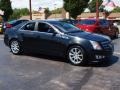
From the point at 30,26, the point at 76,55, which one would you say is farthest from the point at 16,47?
the point at 76,55

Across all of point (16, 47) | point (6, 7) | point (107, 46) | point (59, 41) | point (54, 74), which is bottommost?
point (54, 74)

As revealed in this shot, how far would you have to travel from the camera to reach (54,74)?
941 centimetres

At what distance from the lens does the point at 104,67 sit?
1060 cm

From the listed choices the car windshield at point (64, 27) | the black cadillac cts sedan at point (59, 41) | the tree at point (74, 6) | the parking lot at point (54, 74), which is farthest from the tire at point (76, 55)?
the tree at point (74, 6)

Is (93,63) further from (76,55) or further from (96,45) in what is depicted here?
(96,45)

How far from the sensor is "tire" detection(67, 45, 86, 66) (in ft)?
35.4

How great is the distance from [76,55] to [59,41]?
0.81 m

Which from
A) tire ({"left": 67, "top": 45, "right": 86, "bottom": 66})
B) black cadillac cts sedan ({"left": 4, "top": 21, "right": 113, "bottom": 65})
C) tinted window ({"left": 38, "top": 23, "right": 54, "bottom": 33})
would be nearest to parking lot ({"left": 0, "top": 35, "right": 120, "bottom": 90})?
tire ({"left": 67, "top": 45, "right": 86, "bottom": 66})

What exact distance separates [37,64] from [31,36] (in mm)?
1577

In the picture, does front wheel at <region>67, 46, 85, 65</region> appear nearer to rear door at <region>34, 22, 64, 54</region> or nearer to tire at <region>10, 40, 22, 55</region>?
rear door at <region>34, 22, 64, 54</region>

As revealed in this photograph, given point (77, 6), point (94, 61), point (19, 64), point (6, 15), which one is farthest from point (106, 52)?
point (6, 15)

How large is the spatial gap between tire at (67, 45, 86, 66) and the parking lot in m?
0.20

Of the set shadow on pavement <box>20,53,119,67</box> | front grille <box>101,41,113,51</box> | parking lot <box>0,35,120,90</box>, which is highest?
front grille <box>101,41,113,51</box>

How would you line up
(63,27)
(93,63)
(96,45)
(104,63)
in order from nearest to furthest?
(96,45), (93,63), (104,63), (63,27)
